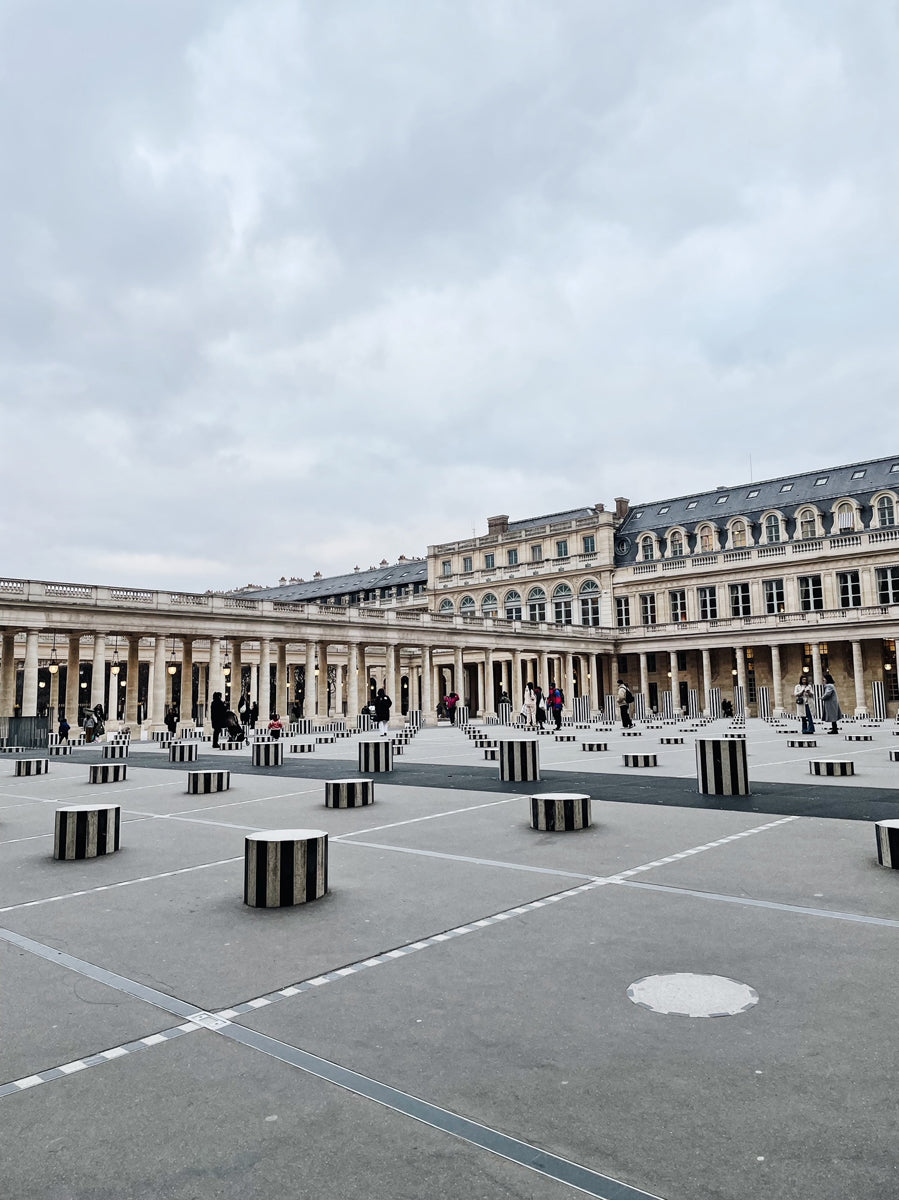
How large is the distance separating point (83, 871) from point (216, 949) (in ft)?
10.8

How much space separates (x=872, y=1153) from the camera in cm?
270

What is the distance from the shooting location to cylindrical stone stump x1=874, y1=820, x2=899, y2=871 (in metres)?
6.77

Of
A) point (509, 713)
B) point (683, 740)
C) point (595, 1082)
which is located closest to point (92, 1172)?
point (595, 1082)

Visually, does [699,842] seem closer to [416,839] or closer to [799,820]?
[799,820]

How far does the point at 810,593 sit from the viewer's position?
56.3m

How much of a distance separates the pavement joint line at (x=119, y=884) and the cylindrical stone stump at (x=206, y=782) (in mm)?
5783

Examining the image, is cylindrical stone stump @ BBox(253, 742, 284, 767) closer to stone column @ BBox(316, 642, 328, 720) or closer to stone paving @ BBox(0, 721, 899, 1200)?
stone paving @ BBox(0, 721, 899, 1200)

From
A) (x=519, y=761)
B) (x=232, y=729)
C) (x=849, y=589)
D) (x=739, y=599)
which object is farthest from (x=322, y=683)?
(x=849, y=589)

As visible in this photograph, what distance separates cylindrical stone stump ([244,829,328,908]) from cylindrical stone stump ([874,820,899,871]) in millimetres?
4993

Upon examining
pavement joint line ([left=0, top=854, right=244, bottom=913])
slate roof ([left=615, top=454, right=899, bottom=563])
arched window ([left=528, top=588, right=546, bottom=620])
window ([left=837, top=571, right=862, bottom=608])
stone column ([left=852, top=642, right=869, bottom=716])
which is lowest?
pavement joint line ([left=0, top=854, right=244, bottom=913])

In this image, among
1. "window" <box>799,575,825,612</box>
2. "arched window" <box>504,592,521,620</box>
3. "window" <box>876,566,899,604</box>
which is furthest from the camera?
"arched window" <box>504,592,521,620</box>

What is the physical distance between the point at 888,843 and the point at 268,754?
47.0 ft

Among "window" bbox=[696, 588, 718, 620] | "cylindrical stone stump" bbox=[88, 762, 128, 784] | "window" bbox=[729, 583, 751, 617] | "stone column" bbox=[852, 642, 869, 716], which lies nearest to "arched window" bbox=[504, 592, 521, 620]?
"window" bbox=[696, 588, 718, 620]

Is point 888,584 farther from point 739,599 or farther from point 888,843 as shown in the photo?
point 888,843
